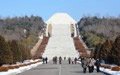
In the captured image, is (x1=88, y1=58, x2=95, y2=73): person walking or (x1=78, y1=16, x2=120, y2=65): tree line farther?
(x1=78, y1=16, x2=120, y2=65): tree line

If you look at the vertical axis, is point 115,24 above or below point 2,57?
above

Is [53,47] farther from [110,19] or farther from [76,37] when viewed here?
[110,19]

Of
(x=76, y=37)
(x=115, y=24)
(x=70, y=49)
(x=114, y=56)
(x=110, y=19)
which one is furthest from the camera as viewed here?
(x=110, y=19)

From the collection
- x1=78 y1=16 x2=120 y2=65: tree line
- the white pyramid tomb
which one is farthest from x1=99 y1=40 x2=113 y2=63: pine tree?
the white pyramid tomb

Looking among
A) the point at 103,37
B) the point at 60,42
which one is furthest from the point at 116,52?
the point at 60,42

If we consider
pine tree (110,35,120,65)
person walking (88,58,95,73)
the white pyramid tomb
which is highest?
the white pyramid tomb

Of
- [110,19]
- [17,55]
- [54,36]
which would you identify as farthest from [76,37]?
[17,55]

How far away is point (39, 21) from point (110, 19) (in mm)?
23588

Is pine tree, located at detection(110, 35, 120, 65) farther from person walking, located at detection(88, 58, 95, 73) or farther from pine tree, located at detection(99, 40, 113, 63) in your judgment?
pine tree, located at detection(99, 40, 113, 63)

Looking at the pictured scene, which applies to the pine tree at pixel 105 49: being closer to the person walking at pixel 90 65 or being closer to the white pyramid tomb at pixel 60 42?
the person walking at pixel 90 65

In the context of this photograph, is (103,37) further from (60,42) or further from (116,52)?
(116,52)

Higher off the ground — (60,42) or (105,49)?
(60,42)

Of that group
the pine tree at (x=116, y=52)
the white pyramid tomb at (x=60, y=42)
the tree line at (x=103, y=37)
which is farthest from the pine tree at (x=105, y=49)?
the white pyramid tomb at (x=60, y=42)

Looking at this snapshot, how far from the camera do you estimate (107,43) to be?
2333 inches
